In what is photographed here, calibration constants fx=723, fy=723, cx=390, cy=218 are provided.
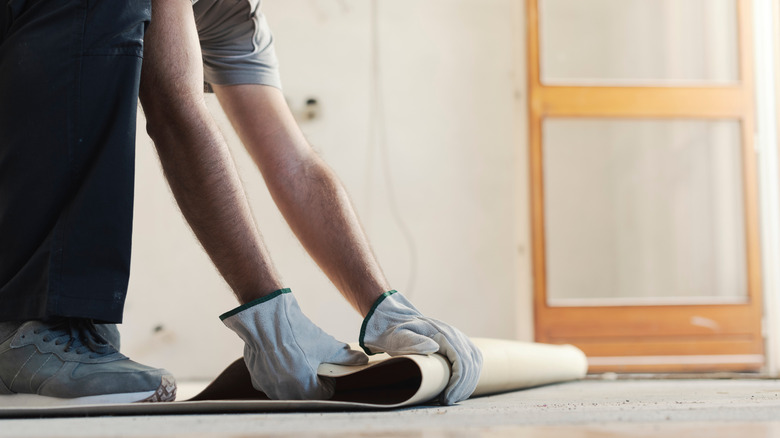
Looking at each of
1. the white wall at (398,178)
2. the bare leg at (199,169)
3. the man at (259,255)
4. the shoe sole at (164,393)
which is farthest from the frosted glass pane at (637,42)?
the shoe sole at (164,393)

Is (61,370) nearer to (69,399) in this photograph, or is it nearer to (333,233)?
(69,399)

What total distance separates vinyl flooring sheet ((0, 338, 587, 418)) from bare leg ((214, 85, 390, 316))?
130 mm

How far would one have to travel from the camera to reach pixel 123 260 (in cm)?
96

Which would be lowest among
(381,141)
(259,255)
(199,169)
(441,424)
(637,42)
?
(441,424)

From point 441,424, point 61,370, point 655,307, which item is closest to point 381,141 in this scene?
point 655,307

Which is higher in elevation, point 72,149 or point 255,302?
point 72,149

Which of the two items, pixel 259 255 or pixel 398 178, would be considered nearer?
pixel 259 255

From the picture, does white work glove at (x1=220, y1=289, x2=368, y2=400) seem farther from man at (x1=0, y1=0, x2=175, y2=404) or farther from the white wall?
the white wall

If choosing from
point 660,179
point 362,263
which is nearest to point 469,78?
point 660,179

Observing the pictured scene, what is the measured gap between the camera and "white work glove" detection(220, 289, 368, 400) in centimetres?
91

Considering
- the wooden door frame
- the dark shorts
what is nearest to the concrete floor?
the dark shorts

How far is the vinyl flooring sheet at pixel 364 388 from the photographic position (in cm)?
81

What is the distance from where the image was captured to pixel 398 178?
3.08 m

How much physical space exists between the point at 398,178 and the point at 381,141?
0.18 m
